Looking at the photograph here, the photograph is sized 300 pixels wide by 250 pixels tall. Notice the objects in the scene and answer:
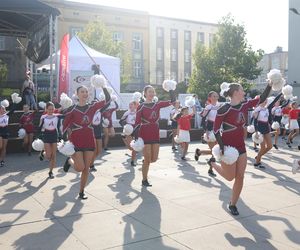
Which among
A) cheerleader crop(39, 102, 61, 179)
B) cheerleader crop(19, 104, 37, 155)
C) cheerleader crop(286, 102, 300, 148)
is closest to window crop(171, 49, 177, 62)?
cheerleader crop(286, 102, 300, 148)

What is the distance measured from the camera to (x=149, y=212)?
607 centimetres

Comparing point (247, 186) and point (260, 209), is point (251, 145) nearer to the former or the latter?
point (247, 186)

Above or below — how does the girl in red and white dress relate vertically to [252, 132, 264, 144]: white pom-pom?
above

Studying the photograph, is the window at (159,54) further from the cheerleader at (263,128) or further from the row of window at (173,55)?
the cheerleader at (263,128)

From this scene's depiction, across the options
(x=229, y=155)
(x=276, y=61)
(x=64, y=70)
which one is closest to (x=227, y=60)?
(x=64, y=70)

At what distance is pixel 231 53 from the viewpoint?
32.6m

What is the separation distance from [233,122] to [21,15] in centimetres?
1292

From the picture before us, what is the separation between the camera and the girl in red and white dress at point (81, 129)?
687cm

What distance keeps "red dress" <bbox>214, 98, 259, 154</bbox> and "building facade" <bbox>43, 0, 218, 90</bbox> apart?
158 feet

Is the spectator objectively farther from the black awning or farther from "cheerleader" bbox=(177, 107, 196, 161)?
"cheerleader" bbox=(177, 107, 196, 161)

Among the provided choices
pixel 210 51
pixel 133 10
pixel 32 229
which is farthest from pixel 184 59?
pixel 32 229

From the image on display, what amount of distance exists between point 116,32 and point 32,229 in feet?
174

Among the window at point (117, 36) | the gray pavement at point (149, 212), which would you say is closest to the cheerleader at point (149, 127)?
the gray pavement at point (149, 212)

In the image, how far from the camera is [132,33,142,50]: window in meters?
58.2
